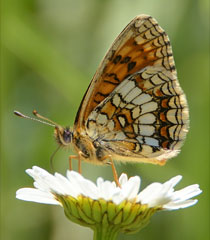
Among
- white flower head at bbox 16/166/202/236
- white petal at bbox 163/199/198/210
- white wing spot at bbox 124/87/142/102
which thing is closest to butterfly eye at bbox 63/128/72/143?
white wing spot at bbox 124/87/142/102

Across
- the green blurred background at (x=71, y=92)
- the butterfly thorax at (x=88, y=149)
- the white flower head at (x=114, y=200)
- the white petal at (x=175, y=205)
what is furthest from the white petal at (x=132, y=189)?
the green blurred background at (x=71, y=92)

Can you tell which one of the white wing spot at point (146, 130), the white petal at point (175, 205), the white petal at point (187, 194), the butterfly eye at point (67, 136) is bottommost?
the white petal at point (175, 205)

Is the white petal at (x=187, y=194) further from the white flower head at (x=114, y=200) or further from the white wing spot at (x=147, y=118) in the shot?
the white wing spot at (x=147, y=118)

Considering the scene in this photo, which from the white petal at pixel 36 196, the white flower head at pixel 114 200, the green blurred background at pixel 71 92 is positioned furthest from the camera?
the green blurred background at pixel 71 92

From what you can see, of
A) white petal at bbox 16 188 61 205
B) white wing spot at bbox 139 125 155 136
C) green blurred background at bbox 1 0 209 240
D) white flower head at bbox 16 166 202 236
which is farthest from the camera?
green blurred background at bbox 1 0 209 240

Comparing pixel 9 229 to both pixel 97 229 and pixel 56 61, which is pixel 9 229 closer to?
pixel 56 61

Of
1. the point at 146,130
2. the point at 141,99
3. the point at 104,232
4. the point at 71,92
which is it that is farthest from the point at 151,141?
the point at 71,92

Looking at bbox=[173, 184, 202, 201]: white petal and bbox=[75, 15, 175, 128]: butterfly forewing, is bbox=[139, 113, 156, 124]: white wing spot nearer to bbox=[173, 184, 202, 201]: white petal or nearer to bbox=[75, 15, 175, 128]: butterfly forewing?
bbox=[75, 15, 175, 128]: butterfly forewing
